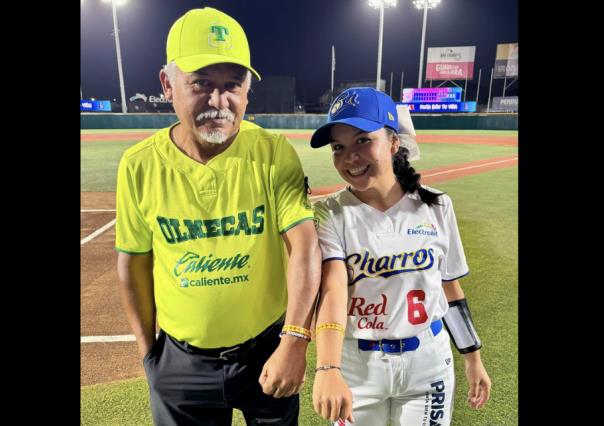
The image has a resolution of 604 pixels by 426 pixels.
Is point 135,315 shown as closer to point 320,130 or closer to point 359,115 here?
point 320,130

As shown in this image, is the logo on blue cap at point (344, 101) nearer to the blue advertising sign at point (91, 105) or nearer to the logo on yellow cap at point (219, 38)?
the logo on yellow cap at point (219, 38)

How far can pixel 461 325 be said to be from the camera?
1.56 m

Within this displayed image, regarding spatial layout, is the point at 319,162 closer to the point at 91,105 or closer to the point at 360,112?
the point at 91,105

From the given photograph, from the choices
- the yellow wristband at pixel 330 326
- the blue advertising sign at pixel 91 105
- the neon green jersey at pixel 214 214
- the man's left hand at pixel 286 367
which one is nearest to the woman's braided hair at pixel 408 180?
the neon green jersey at pixel 214 214

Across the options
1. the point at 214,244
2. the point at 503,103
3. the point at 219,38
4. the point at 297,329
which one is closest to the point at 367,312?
the point at 297,329

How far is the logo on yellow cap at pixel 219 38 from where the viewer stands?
48.4 inches

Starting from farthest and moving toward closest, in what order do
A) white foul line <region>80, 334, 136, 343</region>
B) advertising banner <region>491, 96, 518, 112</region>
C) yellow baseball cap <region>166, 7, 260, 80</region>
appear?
advertising banner <region>491, 96, 518, 112</region>, white foul line <region>80, 334, 136, 343</region>, yellow baseball cap <region>166, 7, 260, 80</region>

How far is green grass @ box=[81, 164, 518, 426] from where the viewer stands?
2.11 metres

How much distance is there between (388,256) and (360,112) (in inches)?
19.7

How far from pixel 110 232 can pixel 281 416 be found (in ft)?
14.2

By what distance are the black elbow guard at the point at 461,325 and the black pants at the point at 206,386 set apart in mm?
694

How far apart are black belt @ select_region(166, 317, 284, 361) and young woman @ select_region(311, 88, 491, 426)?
0.31m

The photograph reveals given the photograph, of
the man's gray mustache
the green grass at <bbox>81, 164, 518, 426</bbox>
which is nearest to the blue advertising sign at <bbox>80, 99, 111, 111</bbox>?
the man's gray mustache

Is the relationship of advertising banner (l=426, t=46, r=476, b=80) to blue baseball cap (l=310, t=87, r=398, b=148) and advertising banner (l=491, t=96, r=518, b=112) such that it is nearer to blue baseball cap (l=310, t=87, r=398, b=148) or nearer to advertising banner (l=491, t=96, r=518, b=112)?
blue baseball cap (l=310, t=87, r=398, b=148)
